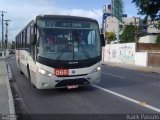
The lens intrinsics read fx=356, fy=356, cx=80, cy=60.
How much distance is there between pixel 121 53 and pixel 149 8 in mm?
12071

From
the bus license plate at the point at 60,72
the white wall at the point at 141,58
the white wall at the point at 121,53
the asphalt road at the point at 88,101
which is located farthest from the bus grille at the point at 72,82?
the white wall at the point at 121,53

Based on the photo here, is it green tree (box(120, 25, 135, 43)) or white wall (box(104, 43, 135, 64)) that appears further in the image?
green tree (box(120, 25, 135, 43))

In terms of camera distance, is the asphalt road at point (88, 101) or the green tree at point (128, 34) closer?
the asphalt road at point (88, 101)

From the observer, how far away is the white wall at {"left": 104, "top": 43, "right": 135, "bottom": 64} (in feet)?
143

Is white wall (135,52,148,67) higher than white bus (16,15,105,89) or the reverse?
the reverse

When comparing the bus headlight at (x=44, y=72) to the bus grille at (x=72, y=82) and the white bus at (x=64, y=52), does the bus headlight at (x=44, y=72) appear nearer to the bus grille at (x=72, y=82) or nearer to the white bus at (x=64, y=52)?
the white bus at (x=64, y=52)

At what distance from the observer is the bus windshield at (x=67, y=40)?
1271cm

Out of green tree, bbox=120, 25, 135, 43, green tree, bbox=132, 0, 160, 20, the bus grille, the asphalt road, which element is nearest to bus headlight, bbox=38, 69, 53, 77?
the bus grille

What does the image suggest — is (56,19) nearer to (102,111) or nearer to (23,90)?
(23,90)

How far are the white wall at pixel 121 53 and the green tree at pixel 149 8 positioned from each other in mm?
6359

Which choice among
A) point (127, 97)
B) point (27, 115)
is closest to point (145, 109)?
point (127, 97)

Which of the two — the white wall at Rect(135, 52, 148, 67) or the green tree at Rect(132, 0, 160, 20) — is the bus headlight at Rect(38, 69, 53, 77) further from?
the white wall at Rect(135, 52, 148, 67)

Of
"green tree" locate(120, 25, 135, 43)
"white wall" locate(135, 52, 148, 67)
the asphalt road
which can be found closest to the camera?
the asphalt road

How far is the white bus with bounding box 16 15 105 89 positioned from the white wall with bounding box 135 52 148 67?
26.5m
